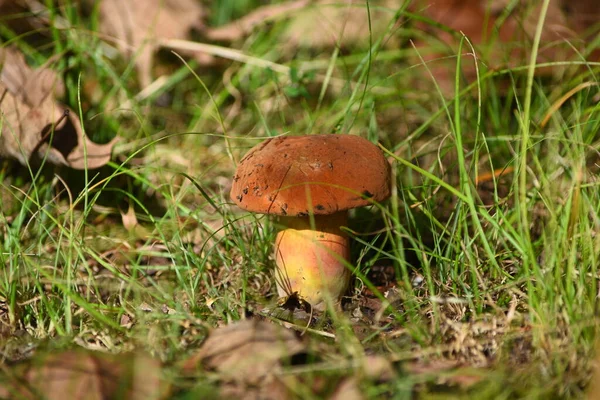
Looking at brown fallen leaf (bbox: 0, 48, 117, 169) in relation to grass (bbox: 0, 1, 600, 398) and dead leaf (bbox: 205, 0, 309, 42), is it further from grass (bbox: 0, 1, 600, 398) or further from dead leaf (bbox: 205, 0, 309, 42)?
dead leaf (bbox: 205, 0, 309, 42)

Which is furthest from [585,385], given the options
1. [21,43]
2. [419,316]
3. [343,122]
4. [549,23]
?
[21,43]

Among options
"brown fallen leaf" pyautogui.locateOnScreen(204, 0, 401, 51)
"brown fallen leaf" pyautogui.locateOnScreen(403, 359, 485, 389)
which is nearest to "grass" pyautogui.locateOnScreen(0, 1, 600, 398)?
"brown fallen leaf" pyautogui.locateOnScreen(403, 359, 485, 389)

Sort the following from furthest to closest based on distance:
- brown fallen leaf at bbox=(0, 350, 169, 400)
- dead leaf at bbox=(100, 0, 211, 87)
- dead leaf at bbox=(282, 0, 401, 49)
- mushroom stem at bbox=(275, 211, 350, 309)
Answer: dead leaf at bbox=(282, 0, 401, 49) < dead leaf at bbox=(100, 0, 211, 87) < mushroom stem at bbox=(275, 211, 350, 309) < brown fallen leaf at bbox=(0, 350, 169, 400)

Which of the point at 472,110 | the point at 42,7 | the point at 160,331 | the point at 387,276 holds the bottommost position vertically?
the point at 387,276

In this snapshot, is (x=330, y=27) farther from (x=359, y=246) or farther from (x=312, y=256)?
(x=312, y=256)

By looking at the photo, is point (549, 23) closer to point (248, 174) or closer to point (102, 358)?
point (248, 174)

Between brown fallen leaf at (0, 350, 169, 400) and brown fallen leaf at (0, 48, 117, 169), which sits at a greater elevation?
brown fallen leaf at (0, 48, 117, 169)

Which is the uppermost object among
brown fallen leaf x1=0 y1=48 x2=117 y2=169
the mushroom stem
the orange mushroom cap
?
the orange mushroom cap
